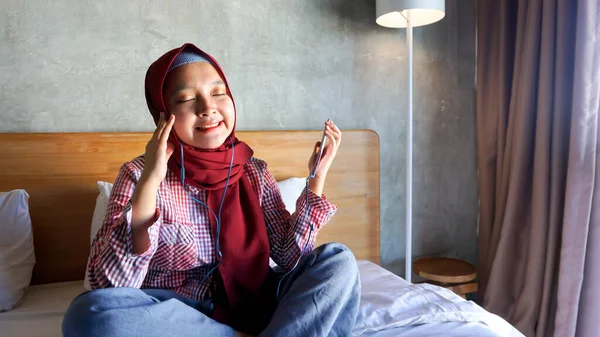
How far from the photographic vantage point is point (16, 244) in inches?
57.3

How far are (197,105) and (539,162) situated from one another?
4.54ft

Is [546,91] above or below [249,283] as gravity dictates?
above

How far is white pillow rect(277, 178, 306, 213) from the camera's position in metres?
1.72

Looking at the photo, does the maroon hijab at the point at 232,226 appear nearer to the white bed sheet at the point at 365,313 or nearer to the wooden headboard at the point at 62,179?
the white bed sheet at the point at 365,313

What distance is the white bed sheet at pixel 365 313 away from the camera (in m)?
1.04

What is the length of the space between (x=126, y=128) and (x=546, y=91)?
5.25 feet

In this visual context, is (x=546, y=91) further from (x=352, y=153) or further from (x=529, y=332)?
(x=529, y=332)

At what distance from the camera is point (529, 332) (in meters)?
1.88

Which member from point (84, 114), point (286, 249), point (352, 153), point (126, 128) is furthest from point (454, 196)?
point (84, 114)

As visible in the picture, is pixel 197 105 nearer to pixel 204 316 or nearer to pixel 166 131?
pixel 166 131

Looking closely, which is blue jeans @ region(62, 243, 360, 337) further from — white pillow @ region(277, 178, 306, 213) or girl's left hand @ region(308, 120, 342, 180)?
white pillow @ region(277, 178, 306, 213)

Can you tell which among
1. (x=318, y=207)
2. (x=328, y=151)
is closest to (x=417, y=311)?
(x=318, y=207)

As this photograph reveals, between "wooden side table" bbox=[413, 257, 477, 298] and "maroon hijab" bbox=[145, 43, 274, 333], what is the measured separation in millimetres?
1066

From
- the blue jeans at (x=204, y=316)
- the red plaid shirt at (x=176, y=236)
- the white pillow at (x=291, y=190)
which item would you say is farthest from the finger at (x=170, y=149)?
the white pillow at (x=291, y=190)
